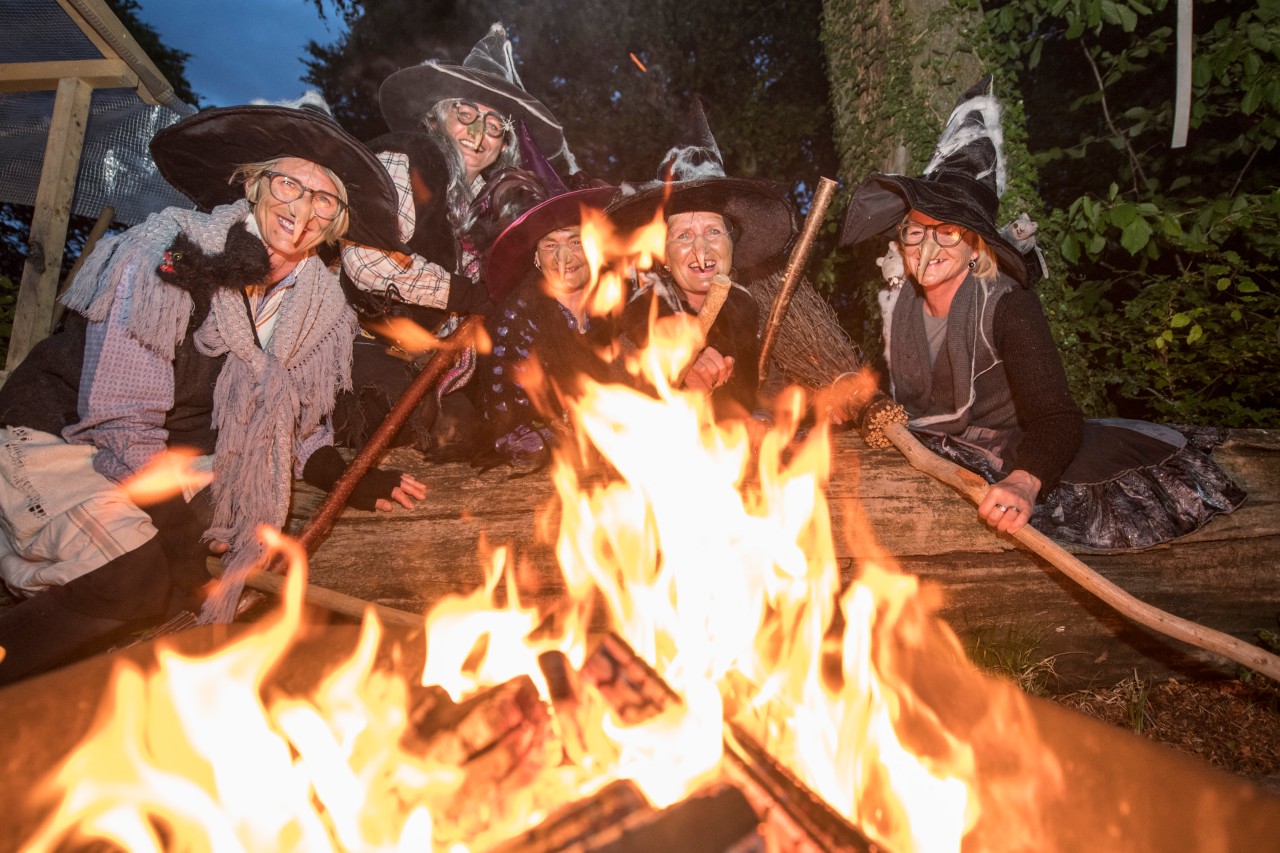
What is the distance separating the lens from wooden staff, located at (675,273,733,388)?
3.88m

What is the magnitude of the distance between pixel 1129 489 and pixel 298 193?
4.36m

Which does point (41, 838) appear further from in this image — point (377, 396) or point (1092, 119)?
point (1092, 119)

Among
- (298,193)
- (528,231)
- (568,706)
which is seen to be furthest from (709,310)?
(568,706)

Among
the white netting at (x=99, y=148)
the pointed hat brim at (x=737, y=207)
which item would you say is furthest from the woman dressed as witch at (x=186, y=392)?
the white netting at (x=99, y=148)

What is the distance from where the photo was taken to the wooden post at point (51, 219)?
5820 millimetres

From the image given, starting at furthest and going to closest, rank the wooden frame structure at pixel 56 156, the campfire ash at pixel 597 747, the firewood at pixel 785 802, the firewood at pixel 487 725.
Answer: the wooden frame structure at pixel 56 156 < the firewood at pixel 487 725 < the campfire ash at pixel 597 747 < the firewood at pixel 785 802

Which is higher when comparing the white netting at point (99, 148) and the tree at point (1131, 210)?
the white netting at point (99, 148)

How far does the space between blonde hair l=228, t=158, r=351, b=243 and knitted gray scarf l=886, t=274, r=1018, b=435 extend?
3071mm

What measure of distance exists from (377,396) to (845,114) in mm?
4341

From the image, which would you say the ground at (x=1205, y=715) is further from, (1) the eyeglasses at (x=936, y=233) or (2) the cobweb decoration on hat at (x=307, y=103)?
(2) the cobweb decoration on hat at (x=307, y=103)

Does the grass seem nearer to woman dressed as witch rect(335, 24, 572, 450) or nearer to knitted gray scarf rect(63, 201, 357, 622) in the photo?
woman dressed as witch rect(335, 24, 572, 450)

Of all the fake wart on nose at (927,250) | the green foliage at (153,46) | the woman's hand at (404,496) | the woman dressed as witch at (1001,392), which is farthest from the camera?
the green foliage at (153,46)

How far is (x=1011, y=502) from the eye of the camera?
10.1 ft

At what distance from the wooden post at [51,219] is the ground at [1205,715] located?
8226mm
